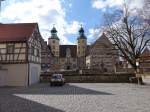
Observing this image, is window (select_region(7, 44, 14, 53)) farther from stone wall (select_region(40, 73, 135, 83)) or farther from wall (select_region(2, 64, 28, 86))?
stone wall (select_region(40, 73, 135, 83))

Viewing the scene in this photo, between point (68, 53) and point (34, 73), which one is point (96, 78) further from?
point (68, 53)

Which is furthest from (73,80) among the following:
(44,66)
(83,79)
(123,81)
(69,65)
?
→ (69,65)

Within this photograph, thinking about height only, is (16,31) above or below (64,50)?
below

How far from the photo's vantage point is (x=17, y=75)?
1339 inches

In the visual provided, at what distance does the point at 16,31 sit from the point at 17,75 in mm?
6336

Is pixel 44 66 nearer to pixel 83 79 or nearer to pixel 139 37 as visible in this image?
pixel 83 79

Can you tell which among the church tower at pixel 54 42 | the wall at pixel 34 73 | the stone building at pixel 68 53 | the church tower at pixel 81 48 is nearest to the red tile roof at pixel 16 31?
the wall at pixel 34 73

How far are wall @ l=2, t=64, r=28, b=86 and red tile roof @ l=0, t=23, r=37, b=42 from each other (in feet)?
11.6

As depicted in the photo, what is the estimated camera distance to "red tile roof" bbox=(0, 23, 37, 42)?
1379 inches

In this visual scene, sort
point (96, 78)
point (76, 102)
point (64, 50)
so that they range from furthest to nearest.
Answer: point (64, 50)
point (96, 78)
point (76, 102)

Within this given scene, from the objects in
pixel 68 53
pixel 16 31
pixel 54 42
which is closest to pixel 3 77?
pixel 16 31

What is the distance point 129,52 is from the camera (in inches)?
1587

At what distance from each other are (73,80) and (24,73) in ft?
38.7

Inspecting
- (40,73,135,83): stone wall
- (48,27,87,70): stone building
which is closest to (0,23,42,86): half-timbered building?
(40,73,135,83): stone wall
